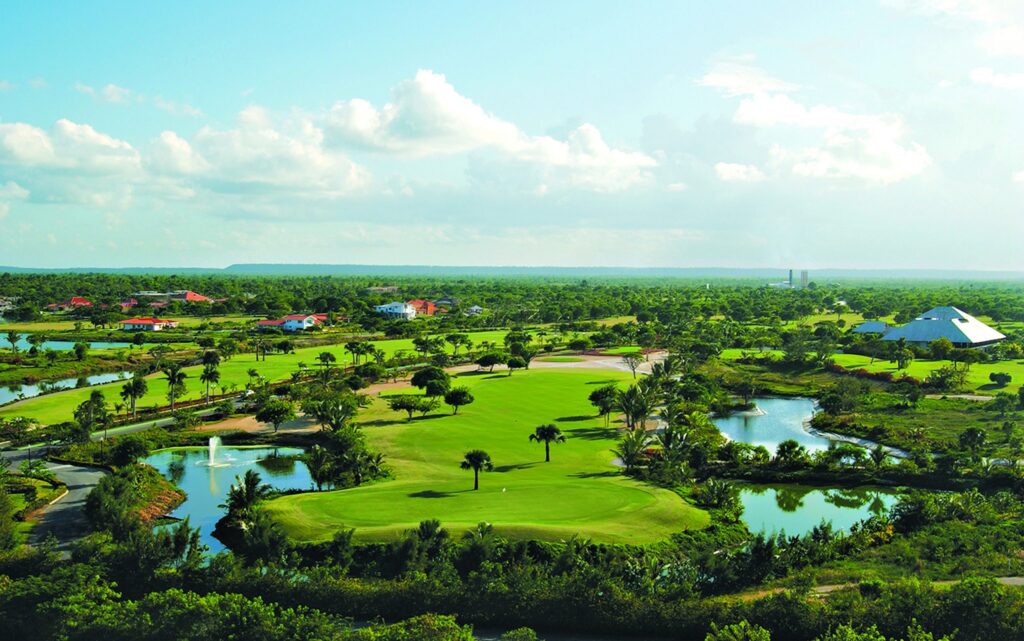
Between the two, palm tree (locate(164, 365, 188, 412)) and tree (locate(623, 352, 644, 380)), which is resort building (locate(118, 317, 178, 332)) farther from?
tree (locate(623, 352, 644, 380))

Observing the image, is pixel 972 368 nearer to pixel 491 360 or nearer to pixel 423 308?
pixel 491 360

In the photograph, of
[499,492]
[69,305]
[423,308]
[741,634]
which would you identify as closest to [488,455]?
[499,492]

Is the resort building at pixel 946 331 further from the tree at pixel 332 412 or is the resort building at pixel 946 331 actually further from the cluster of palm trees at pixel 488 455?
the tree at pixel 332 412

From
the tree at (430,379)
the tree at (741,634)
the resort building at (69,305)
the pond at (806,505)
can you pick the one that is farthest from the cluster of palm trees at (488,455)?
the resort building at (69,305)

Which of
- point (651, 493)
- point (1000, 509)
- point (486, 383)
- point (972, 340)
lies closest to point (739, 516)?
point (651, 493)

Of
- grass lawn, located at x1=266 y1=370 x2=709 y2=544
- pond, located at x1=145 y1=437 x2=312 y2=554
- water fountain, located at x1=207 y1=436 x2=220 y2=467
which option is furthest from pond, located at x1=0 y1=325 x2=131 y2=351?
grass lawn, located at x1=266 y1=370 x2=709 y2=544

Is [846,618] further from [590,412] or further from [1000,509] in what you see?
[590,412]
